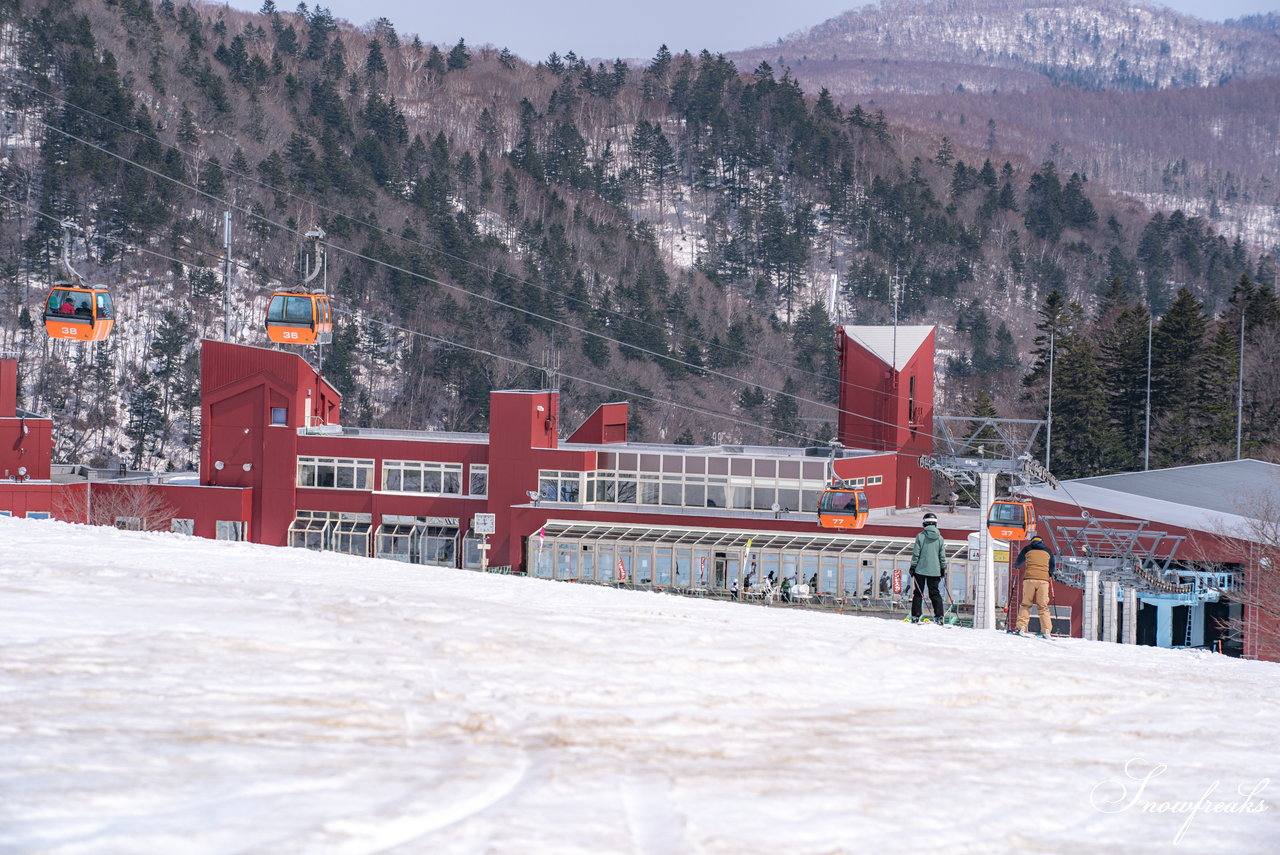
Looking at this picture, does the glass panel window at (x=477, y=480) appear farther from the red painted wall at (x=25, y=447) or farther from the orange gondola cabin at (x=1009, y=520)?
the orange gondola cabin at (x=1009, y=520)

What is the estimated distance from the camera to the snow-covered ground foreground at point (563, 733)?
5418mm

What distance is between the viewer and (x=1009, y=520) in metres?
27.7

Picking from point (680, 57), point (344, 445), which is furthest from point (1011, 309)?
point (344, 445)

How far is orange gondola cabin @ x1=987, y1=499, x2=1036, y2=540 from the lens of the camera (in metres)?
27.6

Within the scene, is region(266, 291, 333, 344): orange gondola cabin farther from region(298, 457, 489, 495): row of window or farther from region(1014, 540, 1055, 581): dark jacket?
region(1014, 540, 1055, 581): dark jacket

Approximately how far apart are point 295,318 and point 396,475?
11.2m

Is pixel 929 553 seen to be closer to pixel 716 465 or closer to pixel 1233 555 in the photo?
pixel 1233 555

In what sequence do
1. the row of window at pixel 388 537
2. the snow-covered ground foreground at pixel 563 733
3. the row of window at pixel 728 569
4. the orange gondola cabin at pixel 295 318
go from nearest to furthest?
the snow-covered ground foreground at pixel 563 733 < the orange gondola cabin at pixel 295 318 < the row of window at pixel 728 569 < the row of window at pixel 388 537

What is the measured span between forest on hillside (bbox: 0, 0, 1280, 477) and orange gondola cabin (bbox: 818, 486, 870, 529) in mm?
31858

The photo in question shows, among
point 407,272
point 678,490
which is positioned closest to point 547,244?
point 407,272

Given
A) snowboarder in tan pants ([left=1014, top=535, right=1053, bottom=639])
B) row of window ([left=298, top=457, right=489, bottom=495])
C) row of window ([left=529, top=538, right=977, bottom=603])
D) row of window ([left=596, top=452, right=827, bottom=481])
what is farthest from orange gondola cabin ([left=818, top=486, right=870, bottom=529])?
snowboarder in tan pants ([left=1014, top=535, right=1053, bottom=639])

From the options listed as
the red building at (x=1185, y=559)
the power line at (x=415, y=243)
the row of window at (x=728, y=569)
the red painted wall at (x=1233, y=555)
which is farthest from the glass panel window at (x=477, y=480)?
the power line at (x=415, y=243)

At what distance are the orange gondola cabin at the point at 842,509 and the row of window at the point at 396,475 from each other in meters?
15.4

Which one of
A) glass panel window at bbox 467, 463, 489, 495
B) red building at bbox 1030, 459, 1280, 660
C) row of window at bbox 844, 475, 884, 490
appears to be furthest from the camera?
glass panel window at bbox 467, 463, 489, 495
